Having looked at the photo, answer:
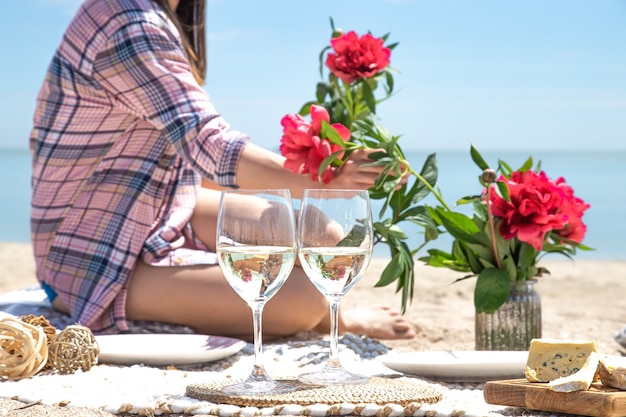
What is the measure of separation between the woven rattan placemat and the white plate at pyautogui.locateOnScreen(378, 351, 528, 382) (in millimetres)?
255

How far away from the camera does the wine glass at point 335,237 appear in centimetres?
147

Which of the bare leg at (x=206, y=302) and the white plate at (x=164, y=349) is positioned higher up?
the bare leg at (x=206, y=302)

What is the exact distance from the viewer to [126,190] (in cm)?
294

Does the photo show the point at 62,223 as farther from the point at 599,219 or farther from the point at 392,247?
the point at 599,219

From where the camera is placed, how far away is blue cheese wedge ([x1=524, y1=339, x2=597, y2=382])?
1.59 m

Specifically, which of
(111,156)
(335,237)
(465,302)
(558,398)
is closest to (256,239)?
(335,237)

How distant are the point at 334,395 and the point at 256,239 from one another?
0.34 m

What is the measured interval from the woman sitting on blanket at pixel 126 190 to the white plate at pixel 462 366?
0.99 meters

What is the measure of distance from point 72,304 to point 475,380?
1.57 meters

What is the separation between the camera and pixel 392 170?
7.71 ft

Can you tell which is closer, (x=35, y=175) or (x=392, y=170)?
(x=392, y=170)

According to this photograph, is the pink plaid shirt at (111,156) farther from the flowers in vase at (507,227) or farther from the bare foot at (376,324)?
the flowers in vase at (507,227)

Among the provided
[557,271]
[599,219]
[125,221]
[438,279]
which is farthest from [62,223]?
[599,219]

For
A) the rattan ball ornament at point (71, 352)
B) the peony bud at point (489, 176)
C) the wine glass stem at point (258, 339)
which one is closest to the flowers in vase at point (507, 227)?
the peony bud at point (489, 176)
